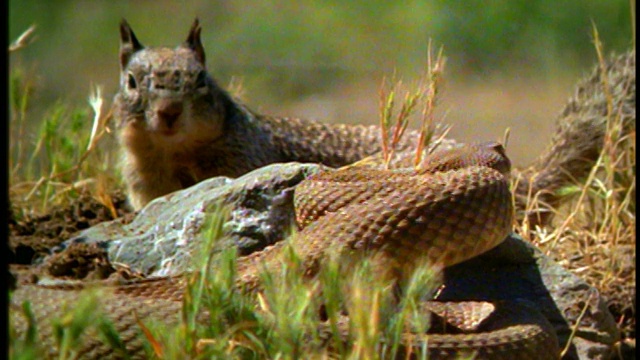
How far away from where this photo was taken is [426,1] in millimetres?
16828

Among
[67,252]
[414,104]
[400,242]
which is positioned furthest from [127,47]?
[400,242]

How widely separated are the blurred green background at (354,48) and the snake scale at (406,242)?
7226mm

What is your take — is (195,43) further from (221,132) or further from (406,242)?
(406,242)

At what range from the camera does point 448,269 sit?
5.04 m

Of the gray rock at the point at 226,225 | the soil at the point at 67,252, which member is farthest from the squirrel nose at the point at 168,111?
the gray rock at the point at 226,225

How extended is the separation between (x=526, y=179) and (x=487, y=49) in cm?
837

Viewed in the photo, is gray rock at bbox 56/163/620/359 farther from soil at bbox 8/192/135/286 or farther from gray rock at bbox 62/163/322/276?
soil at bbox 8/192/135/286

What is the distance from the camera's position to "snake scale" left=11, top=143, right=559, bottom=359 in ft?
13.4

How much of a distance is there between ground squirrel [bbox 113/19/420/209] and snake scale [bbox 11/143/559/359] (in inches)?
85.0

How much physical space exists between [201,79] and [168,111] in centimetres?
39

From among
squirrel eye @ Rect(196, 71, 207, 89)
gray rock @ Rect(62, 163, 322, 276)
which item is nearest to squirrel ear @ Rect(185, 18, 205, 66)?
squirrel eye @ Rect(196, 71, 207, 89)

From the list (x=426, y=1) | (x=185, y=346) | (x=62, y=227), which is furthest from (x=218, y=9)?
(x=185, y=346)

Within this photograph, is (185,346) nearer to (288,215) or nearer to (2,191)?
(2,191)

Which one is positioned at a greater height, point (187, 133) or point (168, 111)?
point (168, 111)
